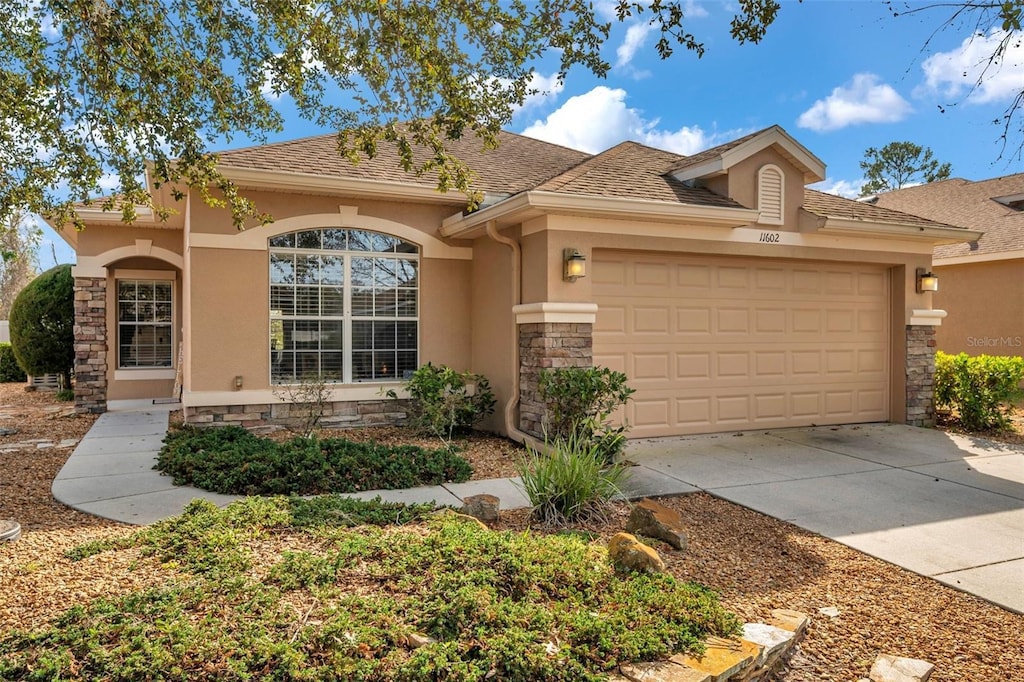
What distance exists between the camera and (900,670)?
3006mm

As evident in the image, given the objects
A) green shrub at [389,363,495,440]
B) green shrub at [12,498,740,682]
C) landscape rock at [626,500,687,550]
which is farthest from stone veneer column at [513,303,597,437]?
green shrub at [12,498,740,682]

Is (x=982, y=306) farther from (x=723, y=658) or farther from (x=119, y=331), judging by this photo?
(x=119, y=331)

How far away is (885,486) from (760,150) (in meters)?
4.50

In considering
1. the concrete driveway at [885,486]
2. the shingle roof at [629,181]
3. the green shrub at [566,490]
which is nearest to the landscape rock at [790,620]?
the concrete driveway at [885,486]

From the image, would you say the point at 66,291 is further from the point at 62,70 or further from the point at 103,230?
the point at 62,70

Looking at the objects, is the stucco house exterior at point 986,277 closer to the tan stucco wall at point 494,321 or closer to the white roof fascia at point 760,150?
the white roof fascia at point 760,150

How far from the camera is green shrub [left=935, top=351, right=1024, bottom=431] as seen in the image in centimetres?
910

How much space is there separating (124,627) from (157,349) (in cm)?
1025

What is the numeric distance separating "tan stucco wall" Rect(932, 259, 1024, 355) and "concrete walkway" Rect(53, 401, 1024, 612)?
581cm

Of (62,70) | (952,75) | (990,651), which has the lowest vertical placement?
(990,651)

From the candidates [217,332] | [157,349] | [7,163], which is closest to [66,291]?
[157,349]

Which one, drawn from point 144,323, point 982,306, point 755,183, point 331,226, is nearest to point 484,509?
point 331,226

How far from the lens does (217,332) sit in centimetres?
813

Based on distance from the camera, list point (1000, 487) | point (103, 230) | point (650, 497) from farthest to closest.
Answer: point (103, 230)
point (1000, 487)
point (650, 497)
